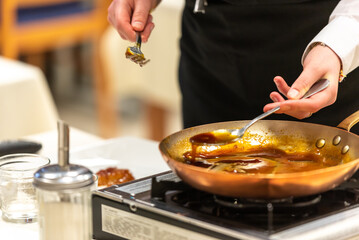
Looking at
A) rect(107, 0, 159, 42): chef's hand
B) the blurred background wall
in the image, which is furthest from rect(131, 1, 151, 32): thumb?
the blurred background wall

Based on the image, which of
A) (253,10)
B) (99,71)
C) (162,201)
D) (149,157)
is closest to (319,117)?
(253,10)

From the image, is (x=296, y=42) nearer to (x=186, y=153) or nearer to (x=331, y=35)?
(x=331, y=35)

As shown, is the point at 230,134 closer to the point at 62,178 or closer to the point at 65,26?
the point at 62,178

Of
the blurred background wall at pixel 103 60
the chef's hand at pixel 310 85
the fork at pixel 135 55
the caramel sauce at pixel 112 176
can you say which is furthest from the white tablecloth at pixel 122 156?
the blurred background wall at pixel 103 60

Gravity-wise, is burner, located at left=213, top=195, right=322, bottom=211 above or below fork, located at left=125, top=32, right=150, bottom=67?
below

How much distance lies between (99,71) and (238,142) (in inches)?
127

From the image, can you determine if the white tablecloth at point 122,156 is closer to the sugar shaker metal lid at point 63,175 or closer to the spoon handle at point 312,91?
the spoon handle at point 312,91

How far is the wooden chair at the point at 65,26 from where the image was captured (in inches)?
164

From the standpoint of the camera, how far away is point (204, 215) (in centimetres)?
91

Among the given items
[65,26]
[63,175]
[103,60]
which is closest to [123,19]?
[63,175]

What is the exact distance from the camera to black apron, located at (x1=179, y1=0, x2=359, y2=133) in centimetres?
145

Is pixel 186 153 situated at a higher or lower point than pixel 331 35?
lower

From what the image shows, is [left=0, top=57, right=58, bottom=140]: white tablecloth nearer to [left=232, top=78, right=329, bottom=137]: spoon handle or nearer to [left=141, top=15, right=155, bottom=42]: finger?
[left=141, top=15, right=155, bottom=42]: finger

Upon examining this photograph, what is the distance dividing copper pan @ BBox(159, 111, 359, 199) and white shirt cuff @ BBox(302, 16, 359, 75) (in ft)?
0.47
